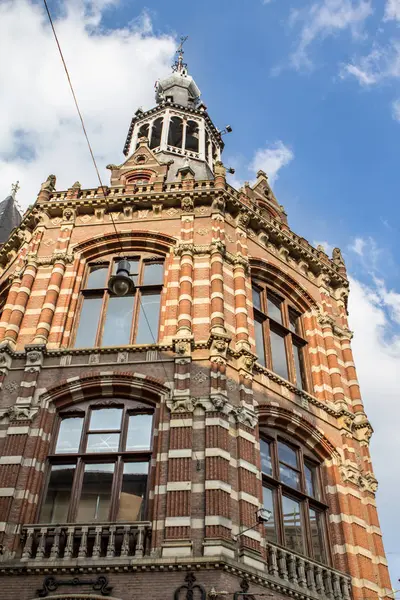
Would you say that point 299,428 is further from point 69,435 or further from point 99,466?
point 69,435

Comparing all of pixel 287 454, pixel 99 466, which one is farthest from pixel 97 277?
pixel 287 454

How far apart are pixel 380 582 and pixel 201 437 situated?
5859 mm

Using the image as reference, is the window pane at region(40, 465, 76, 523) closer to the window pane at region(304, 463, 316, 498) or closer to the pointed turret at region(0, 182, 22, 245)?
the window pane at region(304, 463, 316, 498)

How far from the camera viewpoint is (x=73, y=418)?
53.7 ft

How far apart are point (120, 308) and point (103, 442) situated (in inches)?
190

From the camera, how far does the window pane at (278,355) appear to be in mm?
19656

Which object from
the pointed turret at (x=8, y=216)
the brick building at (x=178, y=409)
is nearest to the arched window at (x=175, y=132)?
the pointed turret at (x=8, y=216)

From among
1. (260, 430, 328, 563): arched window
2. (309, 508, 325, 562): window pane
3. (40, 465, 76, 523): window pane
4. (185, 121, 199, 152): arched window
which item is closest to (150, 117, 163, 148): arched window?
(185, 121, 199, 152): arched window

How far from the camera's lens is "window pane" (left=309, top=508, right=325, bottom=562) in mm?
16156

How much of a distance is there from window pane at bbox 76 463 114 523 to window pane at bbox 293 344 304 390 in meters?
6.82

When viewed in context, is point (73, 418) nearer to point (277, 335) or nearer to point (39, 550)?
point (39, 550)

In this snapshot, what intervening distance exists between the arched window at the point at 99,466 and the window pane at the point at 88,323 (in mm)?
2467

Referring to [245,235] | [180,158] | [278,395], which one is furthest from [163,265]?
[180,158]

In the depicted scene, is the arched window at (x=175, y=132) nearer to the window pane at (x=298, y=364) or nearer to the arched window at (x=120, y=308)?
the arched window at (x=120, y=308)
